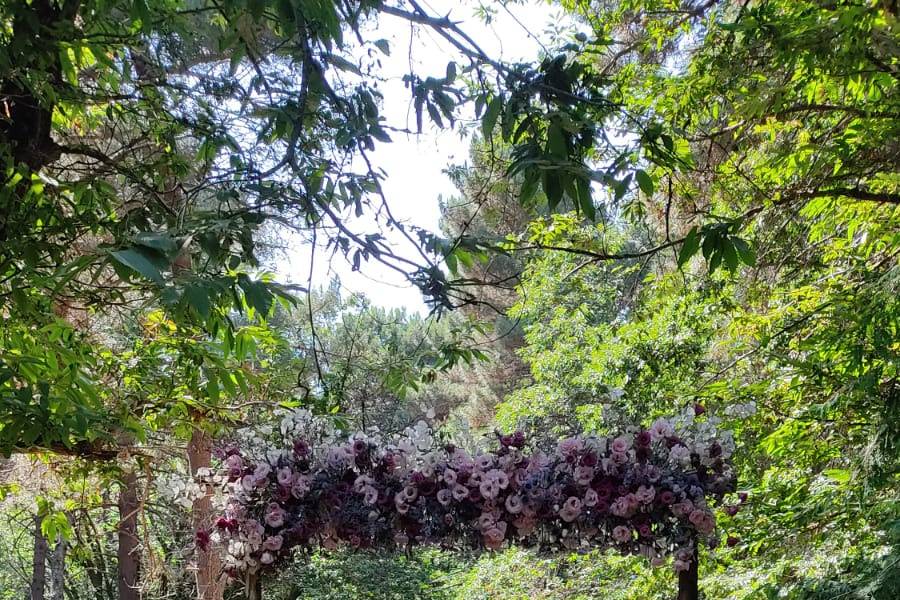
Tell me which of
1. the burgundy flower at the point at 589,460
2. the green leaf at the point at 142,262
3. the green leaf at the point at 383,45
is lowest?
the burgundy flower at the point at 589,460

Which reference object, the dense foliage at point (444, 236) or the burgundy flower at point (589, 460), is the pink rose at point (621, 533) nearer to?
the dense foliage at point (444, 236)

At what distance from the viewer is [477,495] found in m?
1.80

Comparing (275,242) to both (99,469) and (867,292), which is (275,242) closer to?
(99,469)

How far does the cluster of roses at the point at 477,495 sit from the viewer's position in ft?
5.78

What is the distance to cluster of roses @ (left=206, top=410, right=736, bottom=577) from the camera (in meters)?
1.76

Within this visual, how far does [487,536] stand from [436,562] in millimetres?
5290

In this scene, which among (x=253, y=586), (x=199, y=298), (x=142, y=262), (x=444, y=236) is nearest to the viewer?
(x=142, y=262)

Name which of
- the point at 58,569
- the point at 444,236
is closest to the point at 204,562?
the point at 58,569

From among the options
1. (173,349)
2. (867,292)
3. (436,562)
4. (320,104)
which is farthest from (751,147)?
(436,562)

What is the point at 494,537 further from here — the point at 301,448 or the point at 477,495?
the point at 301,448

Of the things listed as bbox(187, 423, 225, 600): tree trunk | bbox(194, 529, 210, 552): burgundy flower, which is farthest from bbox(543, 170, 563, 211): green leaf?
bbox(187, 423, 225, 600): tree trunk

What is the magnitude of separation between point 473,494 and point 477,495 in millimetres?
11

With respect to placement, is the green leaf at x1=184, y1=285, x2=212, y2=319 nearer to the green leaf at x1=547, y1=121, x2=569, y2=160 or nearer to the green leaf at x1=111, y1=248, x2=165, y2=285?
the green leaf at x1=111, y1=248, x2=165, y2=285

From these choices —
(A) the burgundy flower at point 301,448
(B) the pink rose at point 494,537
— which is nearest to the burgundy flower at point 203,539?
(A) the burgundy flower at point 301,448
